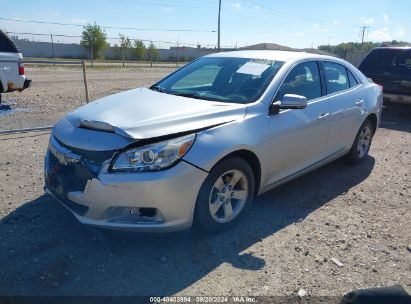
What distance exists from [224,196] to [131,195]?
94 cm

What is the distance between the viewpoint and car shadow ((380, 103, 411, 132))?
8711 millimetres

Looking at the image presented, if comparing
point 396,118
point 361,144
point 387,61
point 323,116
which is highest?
point 387,61

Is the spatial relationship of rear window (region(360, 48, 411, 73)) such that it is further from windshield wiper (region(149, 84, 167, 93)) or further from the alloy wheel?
the alloy wheel

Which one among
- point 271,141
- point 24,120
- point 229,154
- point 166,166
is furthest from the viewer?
point 24,120

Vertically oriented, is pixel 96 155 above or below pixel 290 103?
below

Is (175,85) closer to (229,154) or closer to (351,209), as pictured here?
(229,154)

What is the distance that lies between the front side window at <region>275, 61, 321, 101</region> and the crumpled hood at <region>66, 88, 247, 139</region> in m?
0.73

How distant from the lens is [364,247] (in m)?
3.51

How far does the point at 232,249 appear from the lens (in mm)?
3373

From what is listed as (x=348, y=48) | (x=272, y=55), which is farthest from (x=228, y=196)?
(x=348, y=48)

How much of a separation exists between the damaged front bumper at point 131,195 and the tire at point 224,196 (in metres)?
0.13

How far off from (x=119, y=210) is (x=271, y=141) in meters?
1.61

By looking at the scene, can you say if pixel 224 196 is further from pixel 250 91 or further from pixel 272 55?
pixel 272 55

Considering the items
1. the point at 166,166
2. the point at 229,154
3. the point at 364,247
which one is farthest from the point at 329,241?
the point at 166,166
